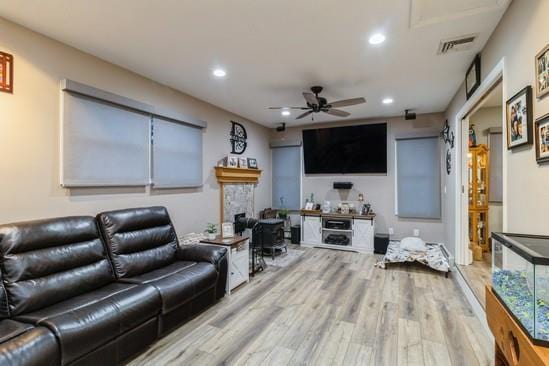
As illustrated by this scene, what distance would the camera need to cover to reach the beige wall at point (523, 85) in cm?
160

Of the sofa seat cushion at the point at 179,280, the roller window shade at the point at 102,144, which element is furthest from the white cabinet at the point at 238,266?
the roller window shade at the point at 102,144

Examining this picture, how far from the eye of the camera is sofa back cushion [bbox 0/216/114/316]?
1.94 m

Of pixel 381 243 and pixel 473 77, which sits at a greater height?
pixel 473 77

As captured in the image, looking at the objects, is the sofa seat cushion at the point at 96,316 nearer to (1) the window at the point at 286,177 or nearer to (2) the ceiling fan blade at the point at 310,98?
(2) the ceiling fan blade at the point at 310,98

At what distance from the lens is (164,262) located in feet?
9.82

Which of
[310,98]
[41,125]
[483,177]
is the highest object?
[310,98]

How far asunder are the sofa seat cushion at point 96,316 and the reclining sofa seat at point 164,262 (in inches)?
6.6

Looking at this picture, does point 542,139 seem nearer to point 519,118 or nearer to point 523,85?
point 519,118

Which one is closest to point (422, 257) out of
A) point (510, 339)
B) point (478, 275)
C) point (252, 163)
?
point (478, 275)

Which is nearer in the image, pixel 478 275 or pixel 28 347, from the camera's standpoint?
pixel 28 347

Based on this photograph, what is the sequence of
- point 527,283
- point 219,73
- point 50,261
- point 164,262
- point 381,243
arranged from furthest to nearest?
1. point 381,243
2. point 219,73
3. point 164,262
4. point 50,261
5. point 527,283

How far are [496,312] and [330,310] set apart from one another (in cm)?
175

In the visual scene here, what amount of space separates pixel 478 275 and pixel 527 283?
8.46 ft

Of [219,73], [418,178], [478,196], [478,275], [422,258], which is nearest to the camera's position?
[219,73]
